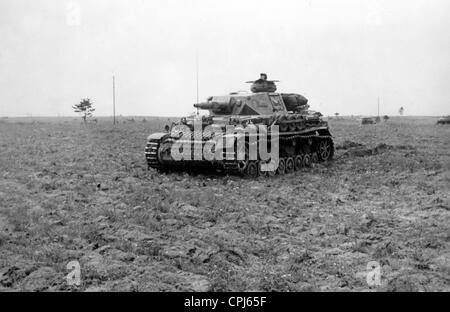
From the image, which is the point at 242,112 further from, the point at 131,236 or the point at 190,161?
the point at 131,236

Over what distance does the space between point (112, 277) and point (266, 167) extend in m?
9.34

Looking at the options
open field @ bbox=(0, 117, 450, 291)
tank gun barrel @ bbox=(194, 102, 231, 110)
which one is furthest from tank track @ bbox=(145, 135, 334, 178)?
tank gun barrel @ bbox=(194, 102, 231, 110)

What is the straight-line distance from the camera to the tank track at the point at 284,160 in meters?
14.5

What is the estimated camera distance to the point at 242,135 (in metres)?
14.2

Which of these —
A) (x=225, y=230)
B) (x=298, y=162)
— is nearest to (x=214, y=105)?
(x=298, y=162)

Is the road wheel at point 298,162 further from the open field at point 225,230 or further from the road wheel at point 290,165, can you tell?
the open field at point 225,230

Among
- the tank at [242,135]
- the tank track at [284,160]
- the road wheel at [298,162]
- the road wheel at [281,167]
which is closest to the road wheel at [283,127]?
the tank at [242,135]

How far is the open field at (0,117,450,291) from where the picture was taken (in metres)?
6.54

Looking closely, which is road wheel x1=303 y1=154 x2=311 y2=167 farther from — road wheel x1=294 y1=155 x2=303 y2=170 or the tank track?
road wheel x1=294 y1=155 x2=303 y2=170

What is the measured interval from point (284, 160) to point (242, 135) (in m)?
2.54

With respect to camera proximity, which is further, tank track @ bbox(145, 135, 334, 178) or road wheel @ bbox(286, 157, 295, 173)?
road wheel @ bbox(286, 157, 295, 173)
